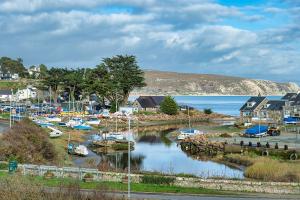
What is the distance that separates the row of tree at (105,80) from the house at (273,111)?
103 feet

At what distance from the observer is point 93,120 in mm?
98125

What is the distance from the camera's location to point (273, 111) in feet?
351

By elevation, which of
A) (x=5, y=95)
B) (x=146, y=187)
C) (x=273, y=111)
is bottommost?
(x=146, y=187)

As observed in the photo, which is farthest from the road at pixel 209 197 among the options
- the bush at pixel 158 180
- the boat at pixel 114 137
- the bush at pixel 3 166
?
the boat at pixel 114 137

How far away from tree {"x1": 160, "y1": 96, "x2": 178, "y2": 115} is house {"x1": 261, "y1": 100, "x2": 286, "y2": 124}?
25695mm

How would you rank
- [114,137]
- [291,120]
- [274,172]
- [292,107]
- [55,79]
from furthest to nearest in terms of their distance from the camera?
[55,79] < [292,107] < [291,120] < [114,137] < [274,172]

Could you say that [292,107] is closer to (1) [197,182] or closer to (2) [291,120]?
→ (2) [291,120]

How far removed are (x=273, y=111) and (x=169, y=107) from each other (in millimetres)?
29065

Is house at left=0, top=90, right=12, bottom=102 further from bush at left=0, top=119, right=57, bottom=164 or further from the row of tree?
bush at left=0, top=119, right=57, bottom=164

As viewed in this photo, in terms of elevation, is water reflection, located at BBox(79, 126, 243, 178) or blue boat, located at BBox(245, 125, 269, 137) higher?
blue boat, located at BBox(245, 125, 269, 137)

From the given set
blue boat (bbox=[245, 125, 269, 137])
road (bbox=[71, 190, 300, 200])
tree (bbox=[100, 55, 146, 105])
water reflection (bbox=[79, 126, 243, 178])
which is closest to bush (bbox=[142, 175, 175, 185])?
road (bbox=[71, 190, 300, 200])

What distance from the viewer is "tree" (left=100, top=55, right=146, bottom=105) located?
119688 mm

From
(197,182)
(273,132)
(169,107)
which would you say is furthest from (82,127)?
(197,182)

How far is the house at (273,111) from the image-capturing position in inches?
4146
